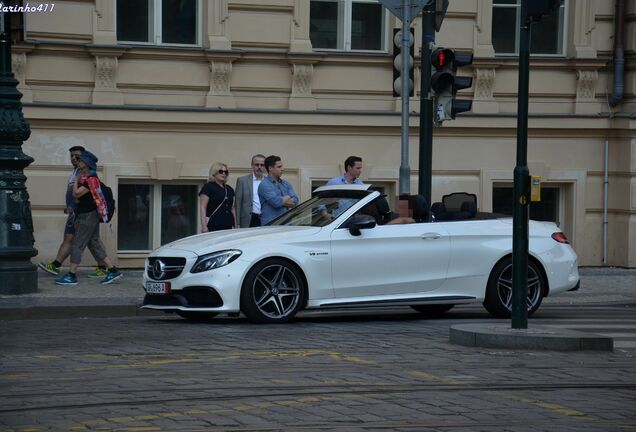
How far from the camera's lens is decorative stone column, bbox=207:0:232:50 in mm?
20391

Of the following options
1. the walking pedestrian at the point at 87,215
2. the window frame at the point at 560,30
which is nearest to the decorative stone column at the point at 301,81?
the window frame at the point at 560,30

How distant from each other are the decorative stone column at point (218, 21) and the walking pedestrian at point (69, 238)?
3107 millimetres

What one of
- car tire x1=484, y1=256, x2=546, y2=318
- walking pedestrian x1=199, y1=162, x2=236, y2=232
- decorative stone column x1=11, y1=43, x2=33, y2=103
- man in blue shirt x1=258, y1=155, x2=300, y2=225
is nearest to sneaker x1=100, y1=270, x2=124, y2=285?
walking pedestrian x1=199, y1=162, x2=236, y2=232

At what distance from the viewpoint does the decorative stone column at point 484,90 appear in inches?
850

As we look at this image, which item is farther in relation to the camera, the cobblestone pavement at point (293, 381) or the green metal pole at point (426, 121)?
the green metal pole at point (426, 121)

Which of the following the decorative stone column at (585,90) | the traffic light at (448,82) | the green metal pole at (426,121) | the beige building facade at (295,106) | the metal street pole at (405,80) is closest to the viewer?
the traffic light at (448,82)

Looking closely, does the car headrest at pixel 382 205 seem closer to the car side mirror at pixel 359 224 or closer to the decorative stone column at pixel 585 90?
the car side mirror at pixel 359 224

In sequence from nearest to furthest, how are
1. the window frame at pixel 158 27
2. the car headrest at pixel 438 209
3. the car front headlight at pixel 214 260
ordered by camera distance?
the car front headlight at pixel 214 260
the car headrest at pixel 438 209
the window frame at pixel 158 27

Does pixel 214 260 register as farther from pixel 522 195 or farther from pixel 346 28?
pixel 346 28

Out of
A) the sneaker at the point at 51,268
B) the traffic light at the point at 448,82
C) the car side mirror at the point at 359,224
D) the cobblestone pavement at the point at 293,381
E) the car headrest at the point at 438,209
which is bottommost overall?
the cobblestone pavement at the point at 293,381

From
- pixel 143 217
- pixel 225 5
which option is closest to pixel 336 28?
pixel 225 5

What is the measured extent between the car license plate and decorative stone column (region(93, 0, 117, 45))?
22.7ft

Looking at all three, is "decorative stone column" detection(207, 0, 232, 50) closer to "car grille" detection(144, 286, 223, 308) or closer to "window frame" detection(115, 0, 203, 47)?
"window frame" detection(115, 0, 203, 47)

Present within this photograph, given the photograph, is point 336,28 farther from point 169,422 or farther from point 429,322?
point 169,422
